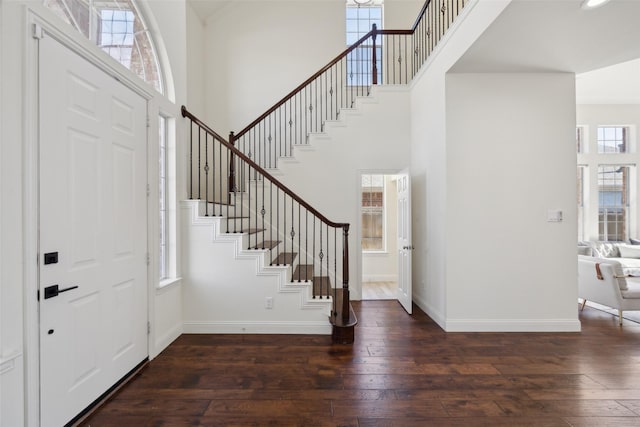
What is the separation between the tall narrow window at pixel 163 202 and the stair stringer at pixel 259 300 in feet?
0.72

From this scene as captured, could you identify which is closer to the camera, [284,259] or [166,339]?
[166,339]

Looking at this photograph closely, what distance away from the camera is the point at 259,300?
367 cm

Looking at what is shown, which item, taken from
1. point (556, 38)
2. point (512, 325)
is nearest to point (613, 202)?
point (512, 325)

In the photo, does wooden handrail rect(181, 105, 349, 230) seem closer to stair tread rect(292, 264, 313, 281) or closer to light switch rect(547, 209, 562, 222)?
stair tread rect(292, 264, 313, 281)

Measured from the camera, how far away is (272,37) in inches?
230

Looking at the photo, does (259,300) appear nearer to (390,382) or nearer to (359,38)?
(390,382)

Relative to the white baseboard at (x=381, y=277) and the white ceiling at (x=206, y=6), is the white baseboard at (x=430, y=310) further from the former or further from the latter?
the white ceiling at (x=206, y=6)

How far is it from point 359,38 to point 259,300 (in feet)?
17.3

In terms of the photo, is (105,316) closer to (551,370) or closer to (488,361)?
(488,361)

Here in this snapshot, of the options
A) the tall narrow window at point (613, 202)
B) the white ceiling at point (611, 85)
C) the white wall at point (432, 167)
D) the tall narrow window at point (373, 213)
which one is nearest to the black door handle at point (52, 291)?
the white wall at point (432, 167)

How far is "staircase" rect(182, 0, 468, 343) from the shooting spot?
3.65 metres

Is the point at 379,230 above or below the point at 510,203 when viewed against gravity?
below

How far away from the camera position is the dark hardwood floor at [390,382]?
217cm

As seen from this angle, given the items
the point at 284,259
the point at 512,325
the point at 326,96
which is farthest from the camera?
the point at 326,96
